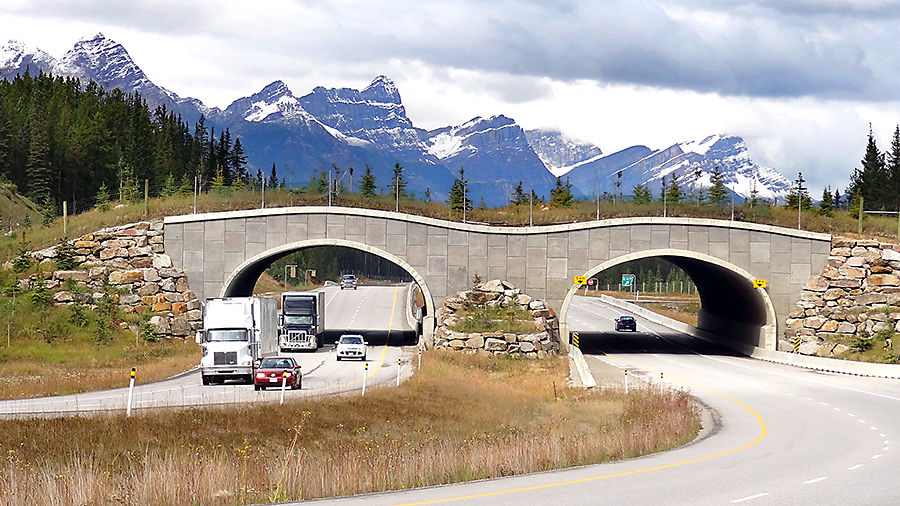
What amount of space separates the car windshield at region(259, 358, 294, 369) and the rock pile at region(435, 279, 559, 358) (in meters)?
18.7

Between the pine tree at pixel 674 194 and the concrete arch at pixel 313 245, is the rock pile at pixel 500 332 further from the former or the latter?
the pine tree at pixel 674 194

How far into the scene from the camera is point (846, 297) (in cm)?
5928

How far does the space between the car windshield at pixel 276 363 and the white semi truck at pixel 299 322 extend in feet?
74.5

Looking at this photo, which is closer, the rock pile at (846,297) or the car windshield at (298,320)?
the rock pile at (846,297)

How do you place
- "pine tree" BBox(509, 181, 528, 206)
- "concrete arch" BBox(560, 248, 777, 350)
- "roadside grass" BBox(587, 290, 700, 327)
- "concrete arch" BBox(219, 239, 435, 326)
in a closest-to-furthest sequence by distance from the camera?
"concrete arch" BBox(219, 239, 435, 326), "concrete arch" BBox(560, 248, 777, 350), "pine tree" BBox(509, 181, 528, 206), "roadside grass" BBox(587, 290, 700, 327)

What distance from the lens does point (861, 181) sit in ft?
484

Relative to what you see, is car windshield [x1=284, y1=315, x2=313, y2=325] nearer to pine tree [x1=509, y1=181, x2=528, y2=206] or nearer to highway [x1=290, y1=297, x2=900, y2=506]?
pine tree [x1=509, y1=181, x2=528, y2=206]

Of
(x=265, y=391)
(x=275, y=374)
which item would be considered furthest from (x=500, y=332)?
(x=265, y=391)

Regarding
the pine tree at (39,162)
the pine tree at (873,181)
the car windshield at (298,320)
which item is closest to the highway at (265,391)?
the car windshield at (298,320)

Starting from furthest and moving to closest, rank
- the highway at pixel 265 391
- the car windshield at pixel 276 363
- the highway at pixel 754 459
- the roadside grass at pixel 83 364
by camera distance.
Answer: the car windshield at pixel 276 363, the roadside grass at pixel 83 364, the highway at pixel 265 391, the highway at pixel 754 459

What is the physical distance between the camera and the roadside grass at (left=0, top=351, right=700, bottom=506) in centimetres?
1697

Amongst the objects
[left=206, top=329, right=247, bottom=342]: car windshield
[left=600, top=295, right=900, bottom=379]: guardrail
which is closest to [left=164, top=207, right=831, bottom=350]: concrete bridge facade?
[left=600, top=295, right=900, bottom=379]: guardrail

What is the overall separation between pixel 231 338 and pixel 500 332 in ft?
62.7

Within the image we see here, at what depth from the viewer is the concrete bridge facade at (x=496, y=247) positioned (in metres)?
59.9
